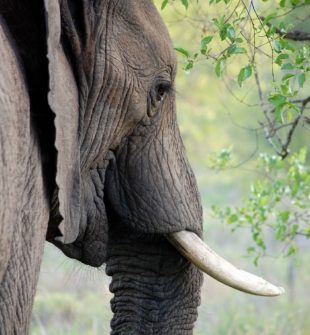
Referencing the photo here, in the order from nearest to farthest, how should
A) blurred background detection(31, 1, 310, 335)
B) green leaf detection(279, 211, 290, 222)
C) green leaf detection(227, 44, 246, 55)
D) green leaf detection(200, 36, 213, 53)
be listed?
1. green leaf detection(227, 44, 246, 55)
2. green leaf detection(200, 36, 213, 53)
3. green leaf detection(279, 211, 290, 222)
4. blurred background detection(31, 1, 310, 335)

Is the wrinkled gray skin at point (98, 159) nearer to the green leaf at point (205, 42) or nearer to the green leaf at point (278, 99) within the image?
the green leaf at point (205, 42)

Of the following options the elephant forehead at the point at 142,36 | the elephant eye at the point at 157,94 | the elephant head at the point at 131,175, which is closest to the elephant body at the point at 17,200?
the elephant head at the point at 131,175

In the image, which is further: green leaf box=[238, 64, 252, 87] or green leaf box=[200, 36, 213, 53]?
green leaf box=[200, 36, 213, 53]

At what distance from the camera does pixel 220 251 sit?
17.7 m

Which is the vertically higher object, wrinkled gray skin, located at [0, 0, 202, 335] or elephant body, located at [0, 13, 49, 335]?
wrinkled gray skin, located at [0, 0, 202, 335]

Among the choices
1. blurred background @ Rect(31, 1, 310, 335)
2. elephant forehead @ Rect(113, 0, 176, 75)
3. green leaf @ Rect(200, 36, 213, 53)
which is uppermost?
blurred background @ Rect(31, 1, 310, 335)

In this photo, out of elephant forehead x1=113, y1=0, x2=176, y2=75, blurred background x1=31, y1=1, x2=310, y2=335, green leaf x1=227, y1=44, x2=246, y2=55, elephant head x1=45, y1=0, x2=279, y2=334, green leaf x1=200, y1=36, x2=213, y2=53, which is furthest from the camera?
blurred background x1=31, y1=1, x2=310, y2=335

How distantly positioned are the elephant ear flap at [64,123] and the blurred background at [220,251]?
2.27 metres

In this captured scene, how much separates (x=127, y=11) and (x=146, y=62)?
0.19 m

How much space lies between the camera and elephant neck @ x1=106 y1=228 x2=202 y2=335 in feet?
14.3

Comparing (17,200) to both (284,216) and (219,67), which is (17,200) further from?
(284,216)

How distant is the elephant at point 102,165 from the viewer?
3434mm

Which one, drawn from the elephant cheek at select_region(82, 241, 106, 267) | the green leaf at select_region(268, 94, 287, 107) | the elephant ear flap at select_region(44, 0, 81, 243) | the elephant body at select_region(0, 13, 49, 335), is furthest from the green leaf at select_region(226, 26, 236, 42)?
the elephant body at select_region(0, 13, 49, 335)

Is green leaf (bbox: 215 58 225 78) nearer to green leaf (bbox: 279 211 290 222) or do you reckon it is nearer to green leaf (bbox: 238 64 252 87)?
green leaf (bbox: 238 64 252 87)
